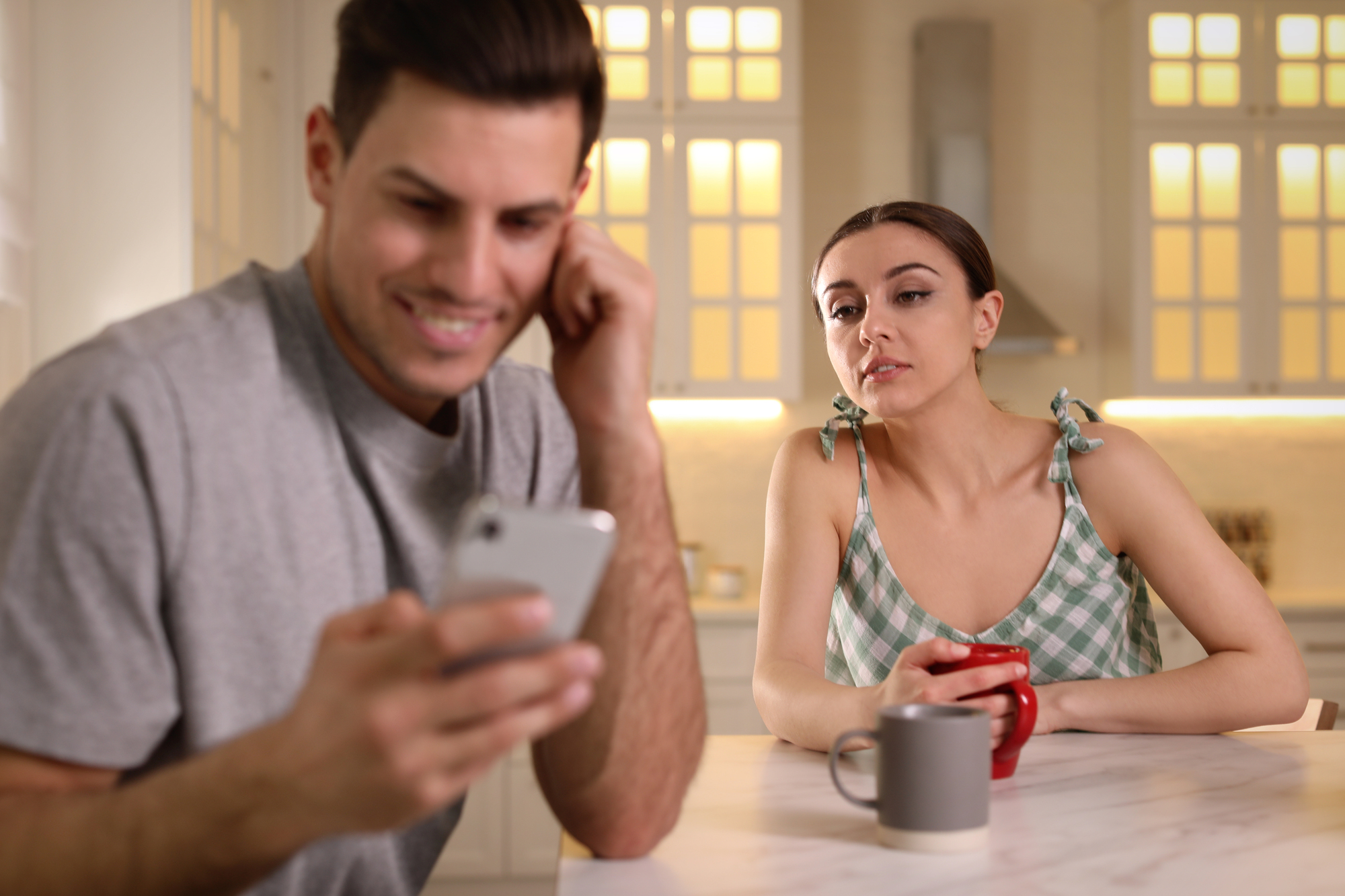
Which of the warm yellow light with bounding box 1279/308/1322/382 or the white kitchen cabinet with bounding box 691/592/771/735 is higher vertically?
the warm yellow light with bounding box 1279/308/1322/382

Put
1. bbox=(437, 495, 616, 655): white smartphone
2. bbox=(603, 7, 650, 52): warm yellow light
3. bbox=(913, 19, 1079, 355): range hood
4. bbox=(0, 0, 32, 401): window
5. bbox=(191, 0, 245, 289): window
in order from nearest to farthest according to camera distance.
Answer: bbox=(437, 495, 616, 655): white smartphone < bbox=(0, 0, 32, 401): window < bbox=(191, 0, 245, 289): window < bbox=(603, 7, 650, 52): warm yellow light < bbox=(913, 19, 1079, 355): range hood

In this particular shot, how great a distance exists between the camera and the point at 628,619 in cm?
91

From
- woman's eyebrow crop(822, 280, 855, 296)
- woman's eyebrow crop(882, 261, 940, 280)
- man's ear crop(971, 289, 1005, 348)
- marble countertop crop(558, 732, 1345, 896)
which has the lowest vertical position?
marble countertop crop(558, 732, 1345, 896)

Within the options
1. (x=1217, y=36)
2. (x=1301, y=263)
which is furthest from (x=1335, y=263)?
(x=1217, y=36)

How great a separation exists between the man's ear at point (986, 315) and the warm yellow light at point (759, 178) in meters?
1.82

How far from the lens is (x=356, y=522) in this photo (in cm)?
89

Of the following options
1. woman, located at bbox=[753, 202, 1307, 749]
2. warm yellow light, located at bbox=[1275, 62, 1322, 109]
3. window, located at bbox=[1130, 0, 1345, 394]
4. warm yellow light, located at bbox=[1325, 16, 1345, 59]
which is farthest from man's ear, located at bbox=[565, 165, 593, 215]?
warm yellow light, located at bbox=[1325, 16, 1345, 59]

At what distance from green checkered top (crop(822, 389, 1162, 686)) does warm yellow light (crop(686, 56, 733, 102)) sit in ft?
6.86

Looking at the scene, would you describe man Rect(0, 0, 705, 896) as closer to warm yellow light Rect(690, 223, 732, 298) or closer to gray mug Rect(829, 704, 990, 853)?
gray mug Rect(829, 704, 990, 853)

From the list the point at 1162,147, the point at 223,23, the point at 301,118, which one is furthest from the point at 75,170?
the point at 1162,147

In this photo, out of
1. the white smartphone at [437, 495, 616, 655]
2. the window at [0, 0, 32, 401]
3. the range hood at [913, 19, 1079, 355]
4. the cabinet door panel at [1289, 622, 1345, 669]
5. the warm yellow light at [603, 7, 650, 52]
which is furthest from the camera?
the range hood at [913, 19, 1079, 355]

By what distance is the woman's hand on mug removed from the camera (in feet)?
3.23

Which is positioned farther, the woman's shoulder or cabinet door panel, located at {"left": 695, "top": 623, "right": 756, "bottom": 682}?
cabinet door panel, located at {"left": 695, "top": 623, "right": 756, "bottom": 682}

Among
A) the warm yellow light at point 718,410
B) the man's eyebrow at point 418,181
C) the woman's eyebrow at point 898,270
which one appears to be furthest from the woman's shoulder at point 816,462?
the warm yellow light at point 718,410
